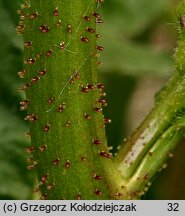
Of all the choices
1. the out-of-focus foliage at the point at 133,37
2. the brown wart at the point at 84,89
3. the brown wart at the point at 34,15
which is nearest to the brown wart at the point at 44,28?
the brown wart at the point at 34,15

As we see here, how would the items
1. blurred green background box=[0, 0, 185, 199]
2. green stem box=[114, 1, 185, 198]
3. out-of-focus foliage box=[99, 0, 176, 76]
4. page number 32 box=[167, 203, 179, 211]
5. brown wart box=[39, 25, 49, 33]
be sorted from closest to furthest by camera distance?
brown wart box=[39, 25, 49, 33] → green stem box=[114, 1, 185, 198] → page number 32 box=[167, 203, 179, 211] → blurred green background box=[0, 0, 185, 199] → out-of-focus foliage box=[99, 0, 176, 76]

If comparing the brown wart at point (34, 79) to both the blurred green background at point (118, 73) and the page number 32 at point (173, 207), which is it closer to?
the page number 32 at point (173, 207)

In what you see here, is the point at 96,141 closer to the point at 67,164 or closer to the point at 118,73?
the point at 67,164

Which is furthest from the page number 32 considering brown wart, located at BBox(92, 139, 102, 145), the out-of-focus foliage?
the out-of-focus foliage

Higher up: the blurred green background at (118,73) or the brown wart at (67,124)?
the blurred green background at (118,73)

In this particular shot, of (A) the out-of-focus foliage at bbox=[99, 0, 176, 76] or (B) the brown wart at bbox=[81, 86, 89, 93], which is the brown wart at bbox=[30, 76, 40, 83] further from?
(A) the out-of-focus foliage at bbox=[99, 0, 176, 76]

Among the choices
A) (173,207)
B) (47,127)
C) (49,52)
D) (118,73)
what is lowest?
(173,207)

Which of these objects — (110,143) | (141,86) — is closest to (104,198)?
(110,143)

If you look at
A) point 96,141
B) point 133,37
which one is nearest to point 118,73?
point 133,37
